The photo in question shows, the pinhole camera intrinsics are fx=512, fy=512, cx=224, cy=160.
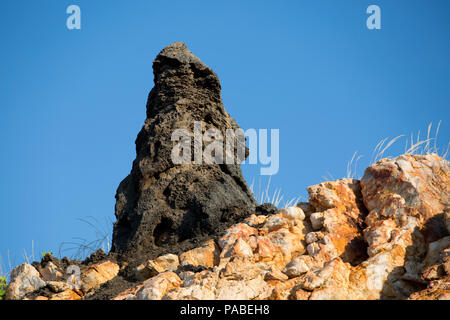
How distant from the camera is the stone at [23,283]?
830cm

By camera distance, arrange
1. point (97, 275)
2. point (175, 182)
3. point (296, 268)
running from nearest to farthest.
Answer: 1. point (296, 268)
2. point (97, 275)
3. point (175, 182)

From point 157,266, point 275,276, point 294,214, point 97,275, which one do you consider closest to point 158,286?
point 157,266

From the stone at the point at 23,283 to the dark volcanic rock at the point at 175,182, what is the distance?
1.60 meters

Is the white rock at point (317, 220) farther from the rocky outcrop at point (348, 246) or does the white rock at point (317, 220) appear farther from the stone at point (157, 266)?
the stone at point (157, 266)

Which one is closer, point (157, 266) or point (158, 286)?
point (158, 286)

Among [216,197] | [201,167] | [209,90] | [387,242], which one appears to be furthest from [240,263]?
[209,90]

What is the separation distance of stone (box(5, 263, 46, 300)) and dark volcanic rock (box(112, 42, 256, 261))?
63.0 inches

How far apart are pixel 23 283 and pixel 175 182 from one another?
10.7 feet

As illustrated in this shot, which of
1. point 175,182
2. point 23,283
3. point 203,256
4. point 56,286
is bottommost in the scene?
point 56,286

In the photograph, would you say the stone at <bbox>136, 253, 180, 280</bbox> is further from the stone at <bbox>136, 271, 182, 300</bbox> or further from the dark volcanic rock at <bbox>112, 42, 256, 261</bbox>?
the stone at <bbox>136, 271, 182, 300</bbox>

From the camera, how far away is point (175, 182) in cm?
1006

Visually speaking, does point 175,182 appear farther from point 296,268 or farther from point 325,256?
point 296,268

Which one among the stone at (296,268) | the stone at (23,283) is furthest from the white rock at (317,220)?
the stone at (23,283)

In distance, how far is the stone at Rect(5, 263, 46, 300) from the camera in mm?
8305
